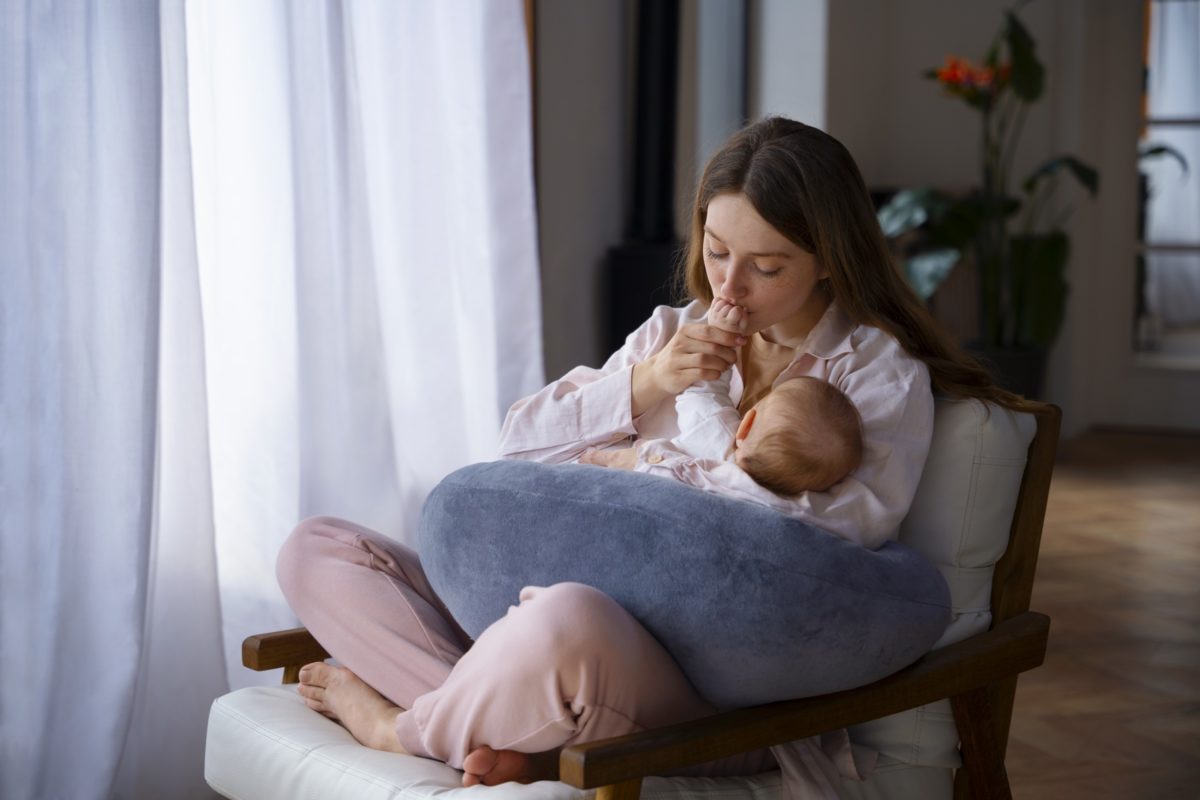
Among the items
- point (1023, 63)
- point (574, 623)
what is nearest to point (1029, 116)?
point (1023, 63)

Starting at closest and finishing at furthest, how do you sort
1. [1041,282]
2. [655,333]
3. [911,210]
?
[655,333]
[911,210]
[1041,282]

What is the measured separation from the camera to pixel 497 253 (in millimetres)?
3158

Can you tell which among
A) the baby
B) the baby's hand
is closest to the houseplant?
the baby's hand

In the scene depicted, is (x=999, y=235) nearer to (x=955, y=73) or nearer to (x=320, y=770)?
(x=955, y=73)

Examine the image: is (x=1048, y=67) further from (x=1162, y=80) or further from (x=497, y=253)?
(x=497, y=253)

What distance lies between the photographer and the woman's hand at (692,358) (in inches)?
65.8

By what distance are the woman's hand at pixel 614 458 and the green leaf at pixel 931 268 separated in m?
3.31

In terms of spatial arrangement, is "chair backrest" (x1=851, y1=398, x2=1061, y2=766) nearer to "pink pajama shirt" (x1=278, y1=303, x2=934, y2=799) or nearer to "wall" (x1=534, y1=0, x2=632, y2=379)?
"pink pajama shirt" (x1=278, y1=303, x2=934, y2=799)

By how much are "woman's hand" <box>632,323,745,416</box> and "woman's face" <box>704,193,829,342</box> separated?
0.04m

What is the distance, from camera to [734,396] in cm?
179

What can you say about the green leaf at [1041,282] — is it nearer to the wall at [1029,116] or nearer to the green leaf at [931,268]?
the wall at [1029,116]

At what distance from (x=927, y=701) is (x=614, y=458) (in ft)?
1.68

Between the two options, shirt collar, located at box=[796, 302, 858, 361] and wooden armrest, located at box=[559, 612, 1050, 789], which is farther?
shirt collar, located at box=[796, 302, 858, 361]

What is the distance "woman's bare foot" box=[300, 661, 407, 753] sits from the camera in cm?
153
